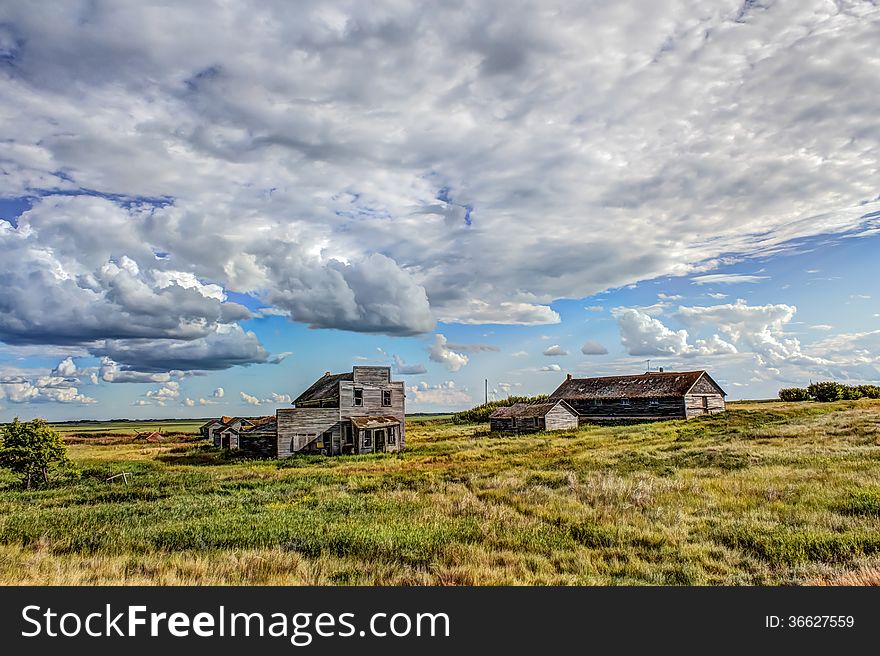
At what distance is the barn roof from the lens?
5578 cm

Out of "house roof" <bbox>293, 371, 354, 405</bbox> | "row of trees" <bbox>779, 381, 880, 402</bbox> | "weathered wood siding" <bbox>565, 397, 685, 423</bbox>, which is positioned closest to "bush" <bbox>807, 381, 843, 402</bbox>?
"row of trees" <bbox>779, 381, 880, 402</bbox>

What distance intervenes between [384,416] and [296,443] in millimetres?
7270

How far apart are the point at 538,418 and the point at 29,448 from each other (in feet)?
139

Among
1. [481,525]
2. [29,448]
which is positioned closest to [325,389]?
[29,448]

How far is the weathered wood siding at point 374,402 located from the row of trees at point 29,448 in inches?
748

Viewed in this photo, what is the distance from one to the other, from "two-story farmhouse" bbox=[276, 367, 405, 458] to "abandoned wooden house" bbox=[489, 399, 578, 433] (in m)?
17.7

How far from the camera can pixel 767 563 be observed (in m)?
8.91

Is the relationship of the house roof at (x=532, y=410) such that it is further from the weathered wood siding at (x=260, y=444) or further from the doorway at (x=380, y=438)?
the weathered wood siding at (x=260, y=444)

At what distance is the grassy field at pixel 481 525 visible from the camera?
867cm

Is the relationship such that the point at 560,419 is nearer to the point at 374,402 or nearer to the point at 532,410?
the point at 532,410

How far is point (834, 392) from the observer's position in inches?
2506

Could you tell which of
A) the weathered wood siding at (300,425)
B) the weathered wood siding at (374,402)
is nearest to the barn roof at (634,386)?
the weathered wood siding at (374,402)

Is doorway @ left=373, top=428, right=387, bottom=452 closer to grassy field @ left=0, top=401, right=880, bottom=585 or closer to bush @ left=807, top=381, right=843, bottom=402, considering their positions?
grassy field @ left=0, top=401, right=880, bottom=585

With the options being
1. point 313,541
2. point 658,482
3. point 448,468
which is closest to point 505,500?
point 658,482
